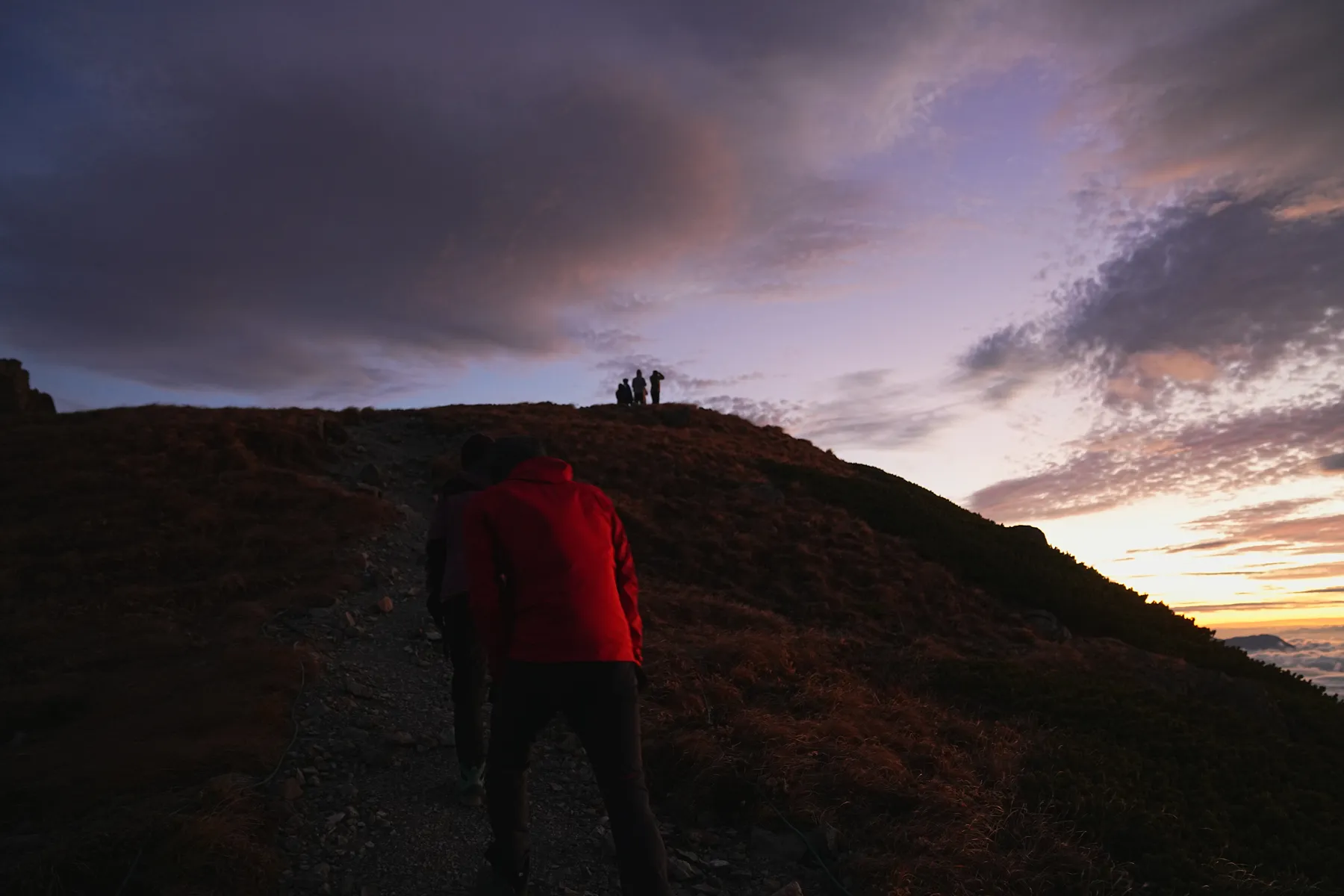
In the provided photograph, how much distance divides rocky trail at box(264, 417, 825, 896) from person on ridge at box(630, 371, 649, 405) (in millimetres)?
33022

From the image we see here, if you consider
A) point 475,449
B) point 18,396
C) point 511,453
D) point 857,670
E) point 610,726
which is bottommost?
point 857,670

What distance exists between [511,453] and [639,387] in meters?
39.0

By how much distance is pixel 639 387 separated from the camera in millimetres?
43406

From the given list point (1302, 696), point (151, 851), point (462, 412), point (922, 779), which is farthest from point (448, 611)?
point (462, 412)

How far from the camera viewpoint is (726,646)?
10.6 m

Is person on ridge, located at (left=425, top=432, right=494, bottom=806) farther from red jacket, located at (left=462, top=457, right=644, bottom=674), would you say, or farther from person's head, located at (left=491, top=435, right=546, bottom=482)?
red jacket, located at (left=462, top=457, right=644, bottom=674)

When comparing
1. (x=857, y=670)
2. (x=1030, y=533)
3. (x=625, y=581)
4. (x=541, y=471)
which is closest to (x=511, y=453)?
(x=541, y=471)

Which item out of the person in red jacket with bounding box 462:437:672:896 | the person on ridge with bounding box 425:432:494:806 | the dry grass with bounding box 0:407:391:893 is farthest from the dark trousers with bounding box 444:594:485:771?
the person in red jacket with bounding box 462:437:672:896

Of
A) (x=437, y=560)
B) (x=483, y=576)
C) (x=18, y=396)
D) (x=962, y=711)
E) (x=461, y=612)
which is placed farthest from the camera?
(x=18, y=396)

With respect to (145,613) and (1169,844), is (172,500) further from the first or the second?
(1169,844)

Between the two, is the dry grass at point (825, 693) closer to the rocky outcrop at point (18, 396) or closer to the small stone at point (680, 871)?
the small stone at point (680, 871)

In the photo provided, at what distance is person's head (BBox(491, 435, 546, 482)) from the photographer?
453cm

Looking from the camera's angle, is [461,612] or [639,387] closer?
[461,612]

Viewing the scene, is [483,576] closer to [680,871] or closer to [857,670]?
[680,871]
